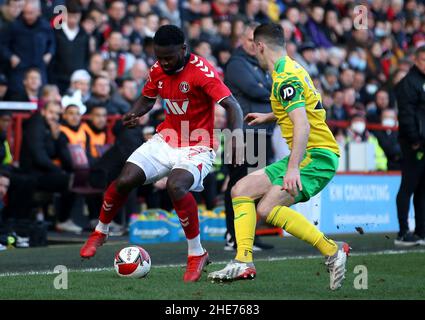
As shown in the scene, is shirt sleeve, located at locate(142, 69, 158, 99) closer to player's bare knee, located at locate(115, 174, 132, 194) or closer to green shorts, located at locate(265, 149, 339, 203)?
player's bare knee, located at locate(115, 174, 132, 194)

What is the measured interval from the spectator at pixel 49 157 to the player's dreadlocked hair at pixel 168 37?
572 centimetres

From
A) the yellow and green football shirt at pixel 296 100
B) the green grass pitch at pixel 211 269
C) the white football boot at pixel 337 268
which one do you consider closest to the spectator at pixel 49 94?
the green grass pitch at pixel 211 269

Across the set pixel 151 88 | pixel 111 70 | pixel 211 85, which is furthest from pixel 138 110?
pixel 111 70

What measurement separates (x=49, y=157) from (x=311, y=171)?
7.11 meters

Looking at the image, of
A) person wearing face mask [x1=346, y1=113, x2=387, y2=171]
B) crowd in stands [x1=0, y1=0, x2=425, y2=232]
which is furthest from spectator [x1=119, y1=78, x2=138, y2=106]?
person wearing face mask [x1=346, y1=113, x2=387, y2=171]

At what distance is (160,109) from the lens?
16.0 m

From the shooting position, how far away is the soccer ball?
919 centimetres

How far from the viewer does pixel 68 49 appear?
1647 centimetres

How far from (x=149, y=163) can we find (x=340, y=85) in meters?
12.5

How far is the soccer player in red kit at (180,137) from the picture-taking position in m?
9.23

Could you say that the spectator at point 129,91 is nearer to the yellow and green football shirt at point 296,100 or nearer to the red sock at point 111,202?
the red sock at point 111,202

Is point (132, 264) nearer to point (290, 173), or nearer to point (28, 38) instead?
point (290, 173)
